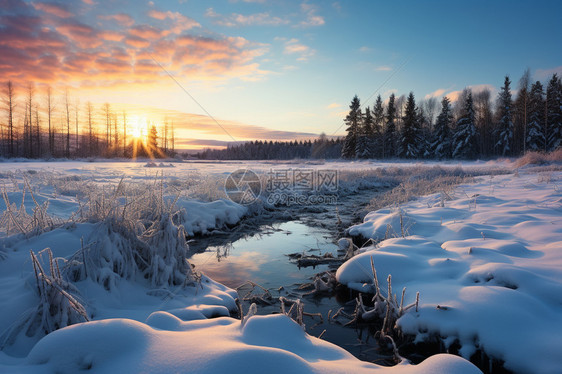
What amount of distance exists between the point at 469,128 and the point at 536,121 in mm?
9363

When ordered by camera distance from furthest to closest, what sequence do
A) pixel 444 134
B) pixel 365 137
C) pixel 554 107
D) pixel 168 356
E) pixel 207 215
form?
1. pixel 365 137
2. pixel 444 134
3. pixel 554 107
4. pixel 207 215
5. pixel 168 356

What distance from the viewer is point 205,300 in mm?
3715

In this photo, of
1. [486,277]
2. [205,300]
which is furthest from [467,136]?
[205,300]

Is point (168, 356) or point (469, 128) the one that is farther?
point (469, 128)

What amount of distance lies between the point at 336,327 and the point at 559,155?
912 inches

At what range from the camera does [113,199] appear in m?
4.07

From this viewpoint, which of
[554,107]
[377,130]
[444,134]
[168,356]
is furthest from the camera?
[377,130]

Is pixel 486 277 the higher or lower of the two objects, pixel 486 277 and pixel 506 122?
the lower

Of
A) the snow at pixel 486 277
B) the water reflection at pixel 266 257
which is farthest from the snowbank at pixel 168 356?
the water reflection at pixel 266 257

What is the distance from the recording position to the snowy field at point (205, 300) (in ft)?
5.89

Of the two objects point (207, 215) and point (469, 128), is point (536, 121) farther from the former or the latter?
point (207, 215)

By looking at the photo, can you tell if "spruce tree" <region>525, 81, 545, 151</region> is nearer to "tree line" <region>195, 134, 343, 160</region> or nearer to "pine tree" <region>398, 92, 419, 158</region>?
"pine tree" <region>398, 92, 419, 158</region>

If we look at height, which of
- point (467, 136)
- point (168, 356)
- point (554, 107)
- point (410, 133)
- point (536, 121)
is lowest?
point (168, 356)

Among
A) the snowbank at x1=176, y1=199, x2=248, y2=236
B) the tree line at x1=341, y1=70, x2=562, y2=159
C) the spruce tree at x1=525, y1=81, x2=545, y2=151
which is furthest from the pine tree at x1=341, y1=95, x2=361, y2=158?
the snowbank at x1=176, y1=199, x2=248, y2=236
